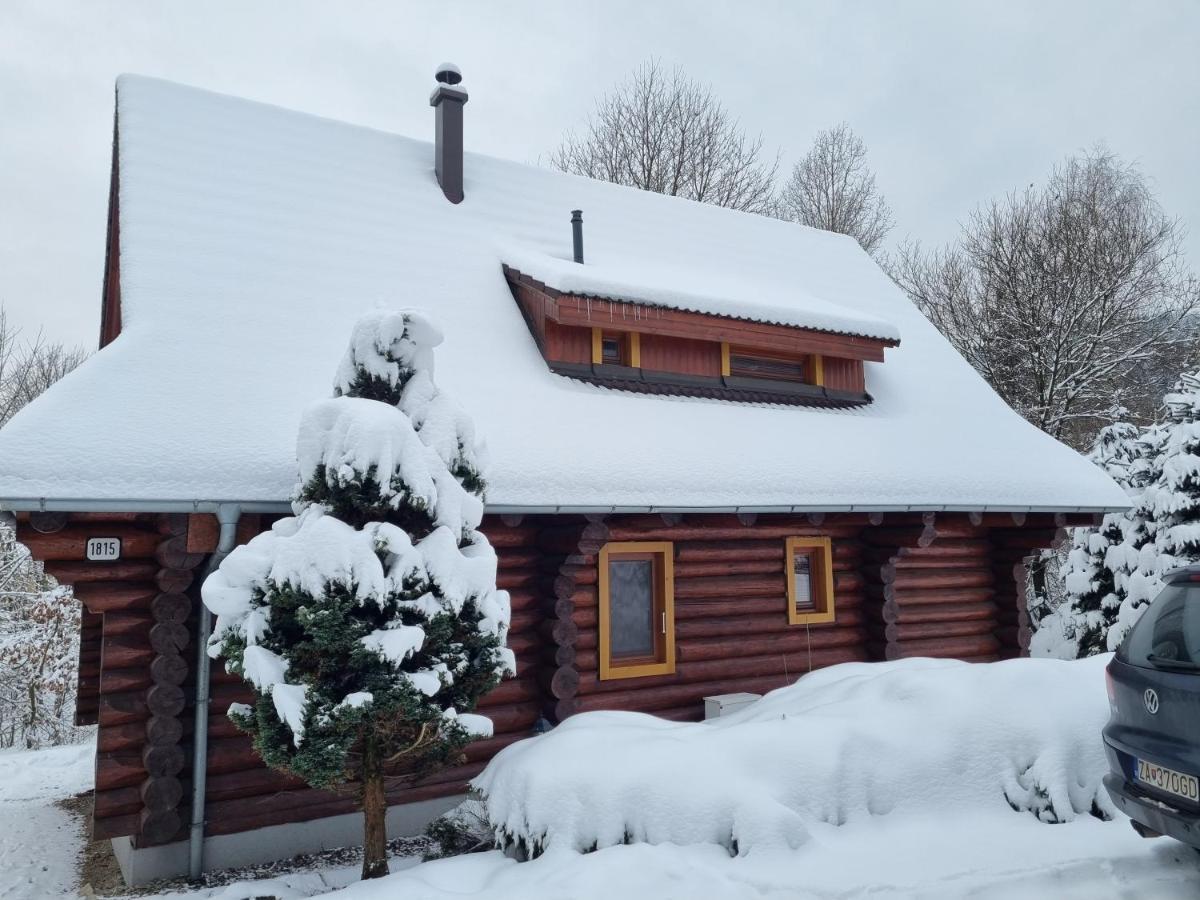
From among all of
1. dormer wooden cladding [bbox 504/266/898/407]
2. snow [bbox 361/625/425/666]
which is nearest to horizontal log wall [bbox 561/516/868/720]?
dormer wooden cladding [bbox 504/266/898/407]

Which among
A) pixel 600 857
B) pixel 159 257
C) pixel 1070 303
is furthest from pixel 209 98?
pixel 1070 303

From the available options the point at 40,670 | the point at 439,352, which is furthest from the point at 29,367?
the point at 439,352

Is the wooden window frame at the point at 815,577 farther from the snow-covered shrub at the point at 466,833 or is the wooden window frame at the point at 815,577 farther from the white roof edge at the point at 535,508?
the snow-covered shrub at the point at 466,833

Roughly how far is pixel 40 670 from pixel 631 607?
1258 centimetres

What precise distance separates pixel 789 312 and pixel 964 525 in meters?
3.22

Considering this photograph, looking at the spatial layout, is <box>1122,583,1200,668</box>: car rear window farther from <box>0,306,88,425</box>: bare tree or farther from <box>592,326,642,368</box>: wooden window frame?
<box>0,306,88,425</box>: bare tree

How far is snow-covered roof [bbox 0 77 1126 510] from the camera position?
580 cm

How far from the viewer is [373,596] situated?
4.91m

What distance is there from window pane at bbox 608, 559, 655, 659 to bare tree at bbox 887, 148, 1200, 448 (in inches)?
568

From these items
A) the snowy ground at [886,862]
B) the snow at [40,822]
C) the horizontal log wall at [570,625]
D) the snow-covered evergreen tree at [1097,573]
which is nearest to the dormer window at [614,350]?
the horizontal log wall at [570,625]

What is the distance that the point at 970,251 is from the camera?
914 inches

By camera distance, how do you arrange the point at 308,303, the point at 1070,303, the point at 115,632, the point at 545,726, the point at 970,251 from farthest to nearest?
A: the point at 970,251 < the point at 1070,303 < the point at 308,303 < the point at 545,726 < the point at 115,632

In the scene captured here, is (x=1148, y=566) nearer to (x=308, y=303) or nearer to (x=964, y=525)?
(x=964, y=525)

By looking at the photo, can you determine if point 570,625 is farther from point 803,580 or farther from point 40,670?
point 40,670
